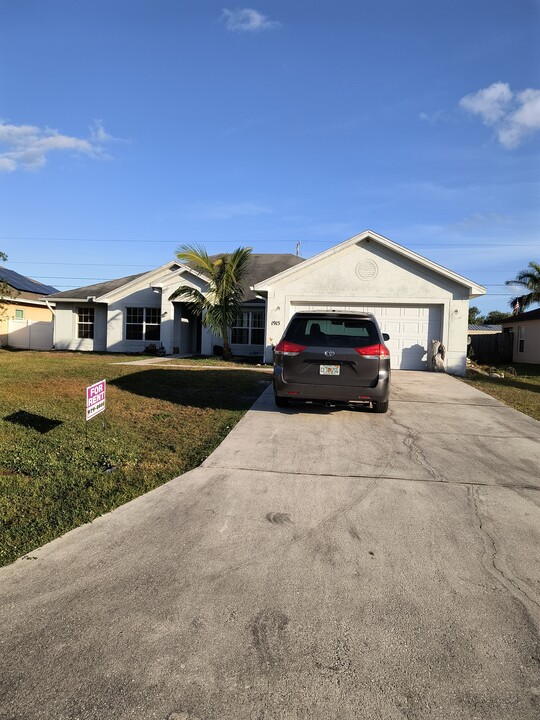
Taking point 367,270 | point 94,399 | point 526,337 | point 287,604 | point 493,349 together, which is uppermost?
point 367,270

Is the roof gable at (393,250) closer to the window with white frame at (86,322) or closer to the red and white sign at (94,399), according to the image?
the red and white sign at (94,399)

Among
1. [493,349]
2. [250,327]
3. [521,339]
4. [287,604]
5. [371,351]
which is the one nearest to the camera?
[287,604]

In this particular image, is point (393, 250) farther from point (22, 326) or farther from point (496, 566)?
point (22, 326)

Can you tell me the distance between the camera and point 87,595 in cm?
287

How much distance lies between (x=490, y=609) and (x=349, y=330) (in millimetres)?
4986

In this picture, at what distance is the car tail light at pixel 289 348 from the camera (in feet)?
23.9

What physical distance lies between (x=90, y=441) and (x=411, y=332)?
1253 centimetres

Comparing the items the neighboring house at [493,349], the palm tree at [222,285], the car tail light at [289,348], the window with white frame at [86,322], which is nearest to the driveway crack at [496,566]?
the car tail light at [289,348]

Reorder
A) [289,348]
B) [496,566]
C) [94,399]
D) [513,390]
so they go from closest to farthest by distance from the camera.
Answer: [496,566]
[94,399]
[289,348]
[513,390]

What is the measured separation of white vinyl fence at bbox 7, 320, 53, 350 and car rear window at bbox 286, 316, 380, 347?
74.6ft

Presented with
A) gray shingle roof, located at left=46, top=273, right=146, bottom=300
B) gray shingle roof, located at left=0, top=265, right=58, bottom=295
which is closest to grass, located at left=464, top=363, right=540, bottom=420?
gray shingle roof, located at left=46, top=273, right=146, bottom=300

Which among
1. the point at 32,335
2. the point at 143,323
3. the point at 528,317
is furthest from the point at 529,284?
the point at 32,335

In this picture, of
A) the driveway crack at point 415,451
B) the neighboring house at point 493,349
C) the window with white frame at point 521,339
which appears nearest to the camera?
the driveway crack at point 415,451

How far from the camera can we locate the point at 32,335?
2695 cm
